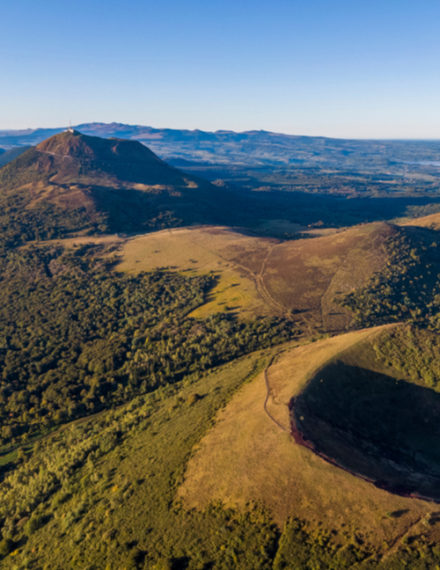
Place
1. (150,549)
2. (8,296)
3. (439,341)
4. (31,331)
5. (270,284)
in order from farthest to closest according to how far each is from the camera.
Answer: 1. (8,296)
2. (270,284)
3. (31,331)
4. (439,341)
5. (150,549)

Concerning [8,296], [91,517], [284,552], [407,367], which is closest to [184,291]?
[8,296]

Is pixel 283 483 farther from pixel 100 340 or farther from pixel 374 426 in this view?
pixel 100 340

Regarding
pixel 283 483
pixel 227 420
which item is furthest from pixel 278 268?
pixel 283 483

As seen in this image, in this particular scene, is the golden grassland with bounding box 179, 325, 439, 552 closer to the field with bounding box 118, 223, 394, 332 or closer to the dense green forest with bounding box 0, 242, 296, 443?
the dense green forest with bounding box 0, 242, 296, 443

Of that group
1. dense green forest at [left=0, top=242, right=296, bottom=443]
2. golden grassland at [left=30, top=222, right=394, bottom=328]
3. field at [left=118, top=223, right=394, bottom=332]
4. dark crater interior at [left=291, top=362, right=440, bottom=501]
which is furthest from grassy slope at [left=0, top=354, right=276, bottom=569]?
field at [left=118, top=223, right=394, bottom=332]

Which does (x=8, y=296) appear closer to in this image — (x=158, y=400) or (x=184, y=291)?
(x=184, y=291)

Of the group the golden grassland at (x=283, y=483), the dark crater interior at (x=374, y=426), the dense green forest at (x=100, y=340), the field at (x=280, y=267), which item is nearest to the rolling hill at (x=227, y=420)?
the golden grassland at (x=283, y=483)

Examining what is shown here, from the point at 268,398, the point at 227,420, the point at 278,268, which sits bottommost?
the point at 227,420
